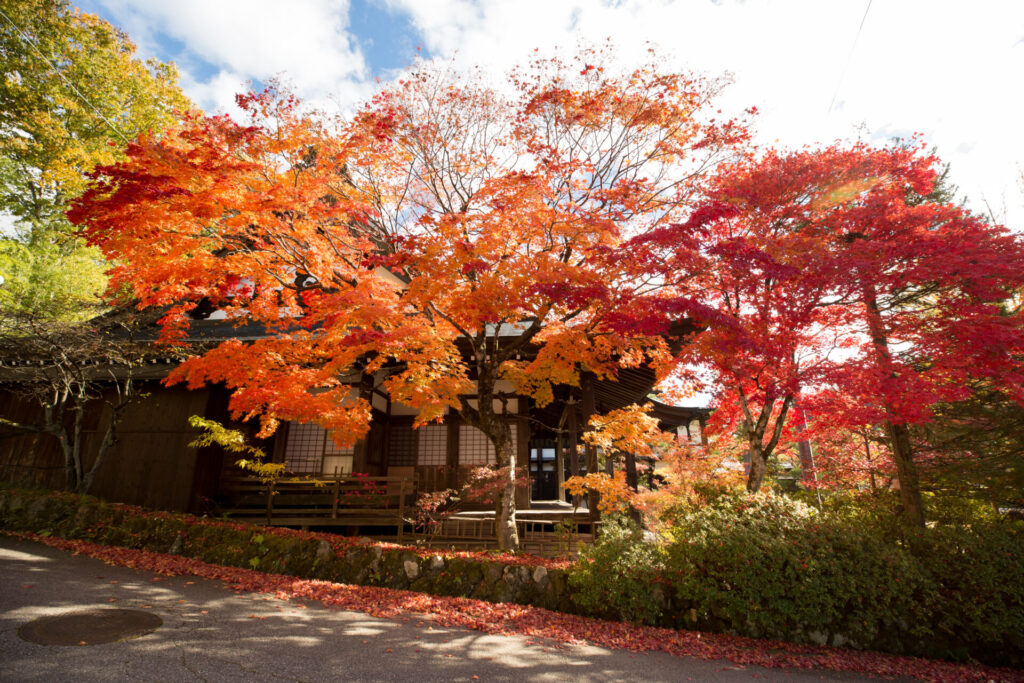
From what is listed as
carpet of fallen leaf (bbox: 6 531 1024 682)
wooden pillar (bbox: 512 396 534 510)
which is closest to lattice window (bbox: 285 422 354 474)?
wooden pillar (bbox: 512 396 534 510)

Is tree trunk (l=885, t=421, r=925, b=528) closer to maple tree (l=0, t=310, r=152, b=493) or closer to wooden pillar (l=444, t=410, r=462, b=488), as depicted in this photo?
wooden pillar (l=444, t=410, r=462, b=488)

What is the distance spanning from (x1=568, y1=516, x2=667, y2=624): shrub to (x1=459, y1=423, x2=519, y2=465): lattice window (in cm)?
590

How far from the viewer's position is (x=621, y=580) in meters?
5.62

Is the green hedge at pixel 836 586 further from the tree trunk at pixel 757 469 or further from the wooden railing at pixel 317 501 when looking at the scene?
the wooden railing at pixel 317 501

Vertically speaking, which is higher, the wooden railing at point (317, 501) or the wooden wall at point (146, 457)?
the wooden wall at point (146, 457)

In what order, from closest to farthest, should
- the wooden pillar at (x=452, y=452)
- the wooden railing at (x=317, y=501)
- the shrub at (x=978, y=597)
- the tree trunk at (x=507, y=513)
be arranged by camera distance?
1. the shrub at (x=978, y=597)
2. the tree trunk at (x=507, y=513)
3. the wooden railing at (x=317, y=501)
4. the wooden pillar at (x=452, y=452)

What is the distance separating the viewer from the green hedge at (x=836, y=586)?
5.03 meters

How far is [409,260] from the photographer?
7.08 metres

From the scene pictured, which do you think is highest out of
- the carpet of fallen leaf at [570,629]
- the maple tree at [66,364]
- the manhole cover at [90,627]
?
the maple tree at [66,364]

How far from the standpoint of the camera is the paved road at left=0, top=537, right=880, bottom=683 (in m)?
3.62

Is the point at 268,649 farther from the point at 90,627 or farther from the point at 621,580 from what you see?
the point at 621,580

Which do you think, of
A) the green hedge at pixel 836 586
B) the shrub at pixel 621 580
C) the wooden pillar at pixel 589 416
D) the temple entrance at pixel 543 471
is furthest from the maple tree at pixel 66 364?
the temple entrance at pixel 543 471

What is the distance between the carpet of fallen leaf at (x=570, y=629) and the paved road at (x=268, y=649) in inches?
8.6

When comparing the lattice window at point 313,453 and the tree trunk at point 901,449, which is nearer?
the tree trunk at point 901,449
